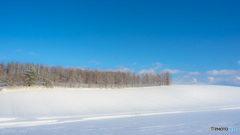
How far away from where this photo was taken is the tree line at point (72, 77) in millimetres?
46719

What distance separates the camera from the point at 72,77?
53.5 m

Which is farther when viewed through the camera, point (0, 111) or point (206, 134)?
point (0, 111)

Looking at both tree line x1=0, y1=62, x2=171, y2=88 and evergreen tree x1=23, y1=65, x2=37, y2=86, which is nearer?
evergreen tree x1=23, y1=65, x2=37, y2=86

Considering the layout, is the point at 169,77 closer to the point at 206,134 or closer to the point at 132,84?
the point at 132,84

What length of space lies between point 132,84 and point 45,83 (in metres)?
33.5

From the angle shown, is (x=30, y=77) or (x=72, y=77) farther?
(x=72, y=77)

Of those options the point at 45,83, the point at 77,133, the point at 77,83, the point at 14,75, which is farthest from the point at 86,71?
the point at 77,133

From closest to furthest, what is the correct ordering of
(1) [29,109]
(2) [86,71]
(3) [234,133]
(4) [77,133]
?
1. (3) [234,133]
2. (4) [77,133]
3. (1) [29,109]
4. (2) [86,71]

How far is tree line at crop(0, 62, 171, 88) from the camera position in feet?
153

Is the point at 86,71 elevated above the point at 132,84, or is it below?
above

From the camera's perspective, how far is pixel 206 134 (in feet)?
26.7

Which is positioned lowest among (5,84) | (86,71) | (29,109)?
(29,109)

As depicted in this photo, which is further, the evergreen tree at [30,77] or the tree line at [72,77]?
the tree line at [72,77]

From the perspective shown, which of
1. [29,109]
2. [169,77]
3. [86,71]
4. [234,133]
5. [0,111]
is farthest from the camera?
[169,77]
